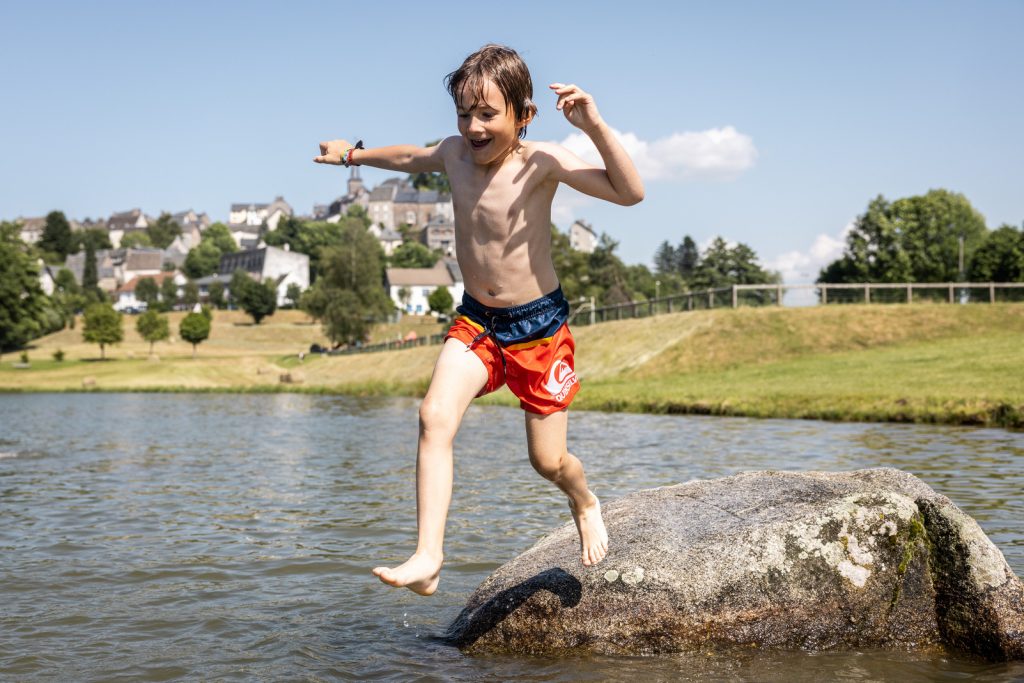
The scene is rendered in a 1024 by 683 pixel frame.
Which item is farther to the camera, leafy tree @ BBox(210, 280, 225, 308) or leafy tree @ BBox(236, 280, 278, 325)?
leafy tree @ BBox(210, 280, 225, 308)

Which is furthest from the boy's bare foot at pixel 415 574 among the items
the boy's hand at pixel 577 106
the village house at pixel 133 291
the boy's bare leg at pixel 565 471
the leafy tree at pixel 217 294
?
the village house at pixel 133 291

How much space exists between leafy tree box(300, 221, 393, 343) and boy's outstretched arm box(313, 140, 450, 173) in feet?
270

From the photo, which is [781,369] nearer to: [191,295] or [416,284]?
[416,284]

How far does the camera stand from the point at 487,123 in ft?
15.9

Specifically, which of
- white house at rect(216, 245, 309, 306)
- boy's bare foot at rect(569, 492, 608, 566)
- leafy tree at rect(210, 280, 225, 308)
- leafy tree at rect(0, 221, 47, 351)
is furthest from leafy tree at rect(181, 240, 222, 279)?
boy's bare foot at rect(569, 492, 608, 566)

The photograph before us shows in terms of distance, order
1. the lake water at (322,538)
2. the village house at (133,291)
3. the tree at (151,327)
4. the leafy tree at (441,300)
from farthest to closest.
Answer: the village house at (133,291)
the leafy tree at (441,300)
the tree at (151,327)
the lake water at (322,538)

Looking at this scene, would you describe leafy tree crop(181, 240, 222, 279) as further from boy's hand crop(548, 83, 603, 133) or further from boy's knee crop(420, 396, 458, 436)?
boy's hand crop(548, 83, 603, 133)

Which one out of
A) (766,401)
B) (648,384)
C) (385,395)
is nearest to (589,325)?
(385,395)

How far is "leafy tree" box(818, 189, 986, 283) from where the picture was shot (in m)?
86.2

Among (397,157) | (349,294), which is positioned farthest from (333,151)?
(349,294)

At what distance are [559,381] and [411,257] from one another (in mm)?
175080

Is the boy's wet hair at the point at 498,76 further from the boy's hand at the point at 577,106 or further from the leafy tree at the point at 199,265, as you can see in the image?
the leafy tree at the point at 199,265

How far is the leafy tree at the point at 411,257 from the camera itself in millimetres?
176625

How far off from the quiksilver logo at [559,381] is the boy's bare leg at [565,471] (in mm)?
107
